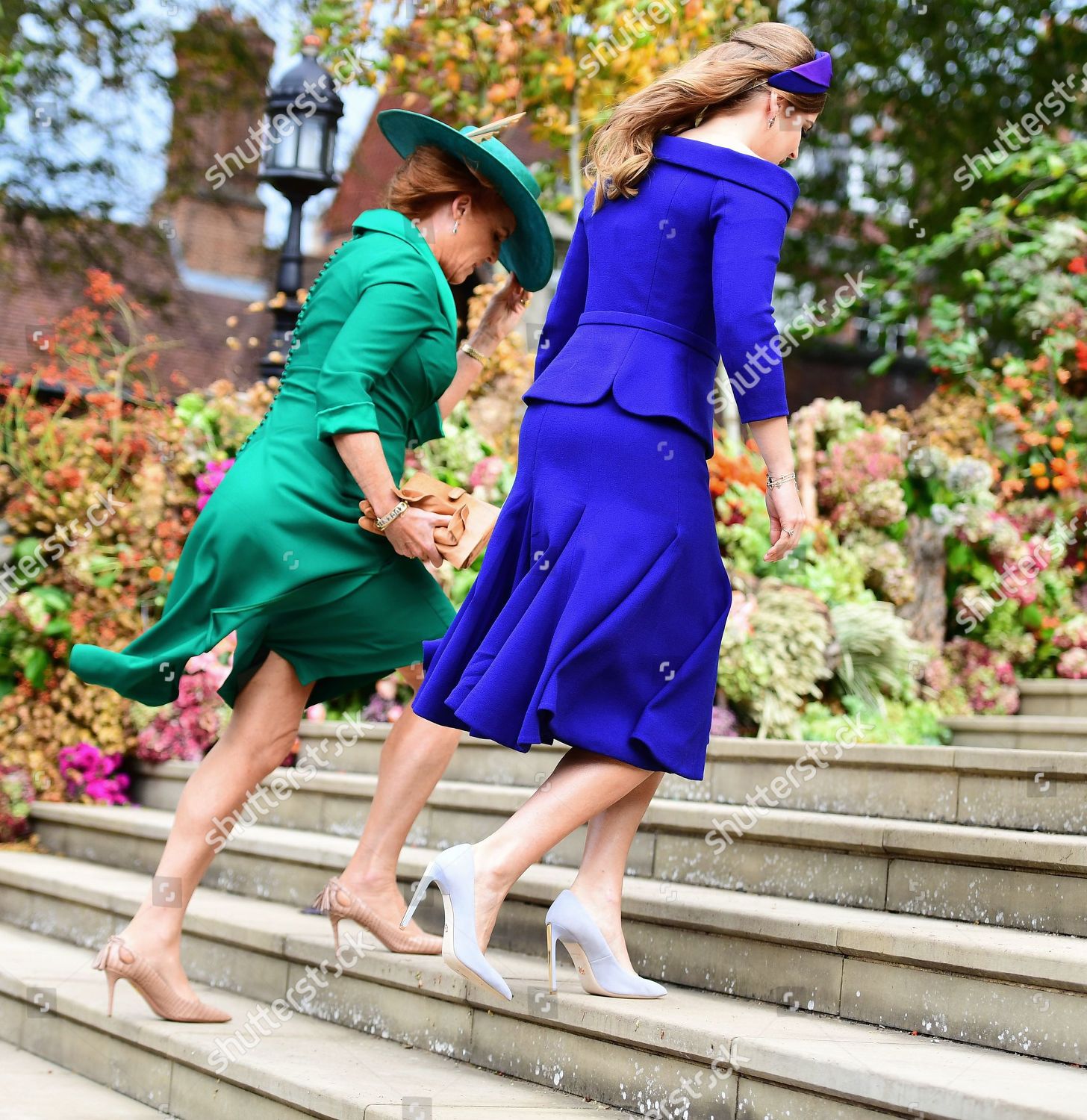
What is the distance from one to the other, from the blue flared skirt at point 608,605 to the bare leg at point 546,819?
5 centimetres

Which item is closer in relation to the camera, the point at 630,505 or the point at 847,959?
the point at 630,505

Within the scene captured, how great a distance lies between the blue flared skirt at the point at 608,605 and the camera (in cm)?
256

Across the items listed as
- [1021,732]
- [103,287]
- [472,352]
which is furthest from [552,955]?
[103,287]

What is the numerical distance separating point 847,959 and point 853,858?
48 centimetres

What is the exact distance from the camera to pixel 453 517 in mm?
3039

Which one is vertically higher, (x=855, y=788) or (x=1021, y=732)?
(x=1021, y=732)

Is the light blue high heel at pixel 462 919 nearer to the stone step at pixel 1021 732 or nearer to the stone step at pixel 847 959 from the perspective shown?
the stone step at pixel 847 959

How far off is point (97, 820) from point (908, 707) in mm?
3130

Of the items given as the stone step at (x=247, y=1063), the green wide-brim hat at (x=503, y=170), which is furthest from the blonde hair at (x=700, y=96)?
the stone step at (x=247, y=1063)

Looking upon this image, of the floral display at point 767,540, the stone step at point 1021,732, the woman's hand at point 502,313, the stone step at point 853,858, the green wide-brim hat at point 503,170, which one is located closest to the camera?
the stone step at point 853,858

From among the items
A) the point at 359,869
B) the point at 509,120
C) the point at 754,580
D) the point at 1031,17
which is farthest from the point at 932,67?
the point at 359,869

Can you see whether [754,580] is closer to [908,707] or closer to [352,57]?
[908,707]

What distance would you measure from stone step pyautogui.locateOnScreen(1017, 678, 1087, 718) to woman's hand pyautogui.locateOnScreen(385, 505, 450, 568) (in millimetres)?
3498

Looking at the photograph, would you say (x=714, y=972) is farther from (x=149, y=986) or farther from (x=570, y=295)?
(x=570, y=295)
